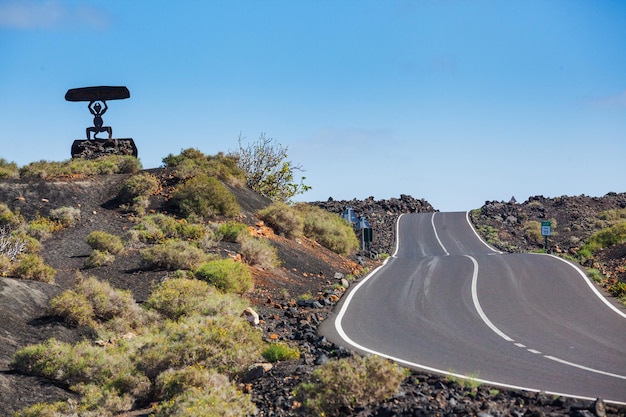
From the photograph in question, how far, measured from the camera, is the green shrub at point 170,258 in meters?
22.5

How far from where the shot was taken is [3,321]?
16234 millimetres

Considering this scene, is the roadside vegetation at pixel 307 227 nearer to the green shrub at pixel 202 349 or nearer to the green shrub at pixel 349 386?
the green shrub at pixel 202 349

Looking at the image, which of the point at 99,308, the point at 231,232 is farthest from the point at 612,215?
the point at 99,308

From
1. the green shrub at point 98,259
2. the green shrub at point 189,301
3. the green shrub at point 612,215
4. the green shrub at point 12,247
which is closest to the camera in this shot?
the green shrub at point 189,301

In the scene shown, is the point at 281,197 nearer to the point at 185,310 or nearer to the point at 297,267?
the point at 297,267

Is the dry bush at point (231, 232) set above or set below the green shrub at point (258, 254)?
above

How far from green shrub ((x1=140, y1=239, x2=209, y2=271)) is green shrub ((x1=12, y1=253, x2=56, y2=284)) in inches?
134

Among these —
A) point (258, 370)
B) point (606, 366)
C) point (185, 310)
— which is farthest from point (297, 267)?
point (606, 366)

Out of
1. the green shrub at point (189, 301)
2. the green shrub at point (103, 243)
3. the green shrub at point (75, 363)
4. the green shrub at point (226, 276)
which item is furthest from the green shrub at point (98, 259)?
the green shrub at point (75, 363)

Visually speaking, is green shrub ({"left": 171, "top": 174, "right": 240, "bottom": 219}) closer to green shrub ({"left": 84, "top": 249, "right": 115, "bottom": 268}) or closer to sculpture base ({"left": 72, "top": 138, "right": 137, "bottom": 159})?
green shrub ({"left": 84, "top": 249, "right": 115, "bottom": 268})

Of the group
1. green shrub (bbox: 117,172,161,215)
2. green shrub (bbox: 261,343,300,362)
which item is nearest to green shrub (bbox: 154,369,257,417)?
green shrub (bbox: 261,343,300,362)

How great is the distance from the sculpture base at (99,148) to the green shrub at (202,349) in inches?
Result: 1111

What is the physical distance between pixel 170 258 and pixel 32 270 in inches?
170

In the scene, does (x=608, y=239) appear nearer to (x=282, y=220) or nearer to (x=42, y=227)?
(x=282, y=220)
